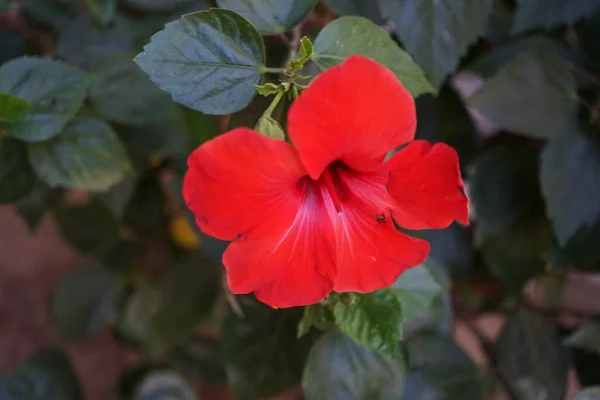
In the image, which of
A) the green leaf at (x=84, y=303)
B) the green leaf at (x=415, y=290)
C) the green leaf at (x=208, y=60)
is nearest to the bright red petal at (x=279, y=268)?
the green leaf at (x=208, y=60)

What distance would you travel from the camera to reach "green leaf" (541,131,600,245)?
700 mm

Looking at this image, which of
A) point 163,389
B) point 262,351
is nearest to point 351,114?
point 262,351

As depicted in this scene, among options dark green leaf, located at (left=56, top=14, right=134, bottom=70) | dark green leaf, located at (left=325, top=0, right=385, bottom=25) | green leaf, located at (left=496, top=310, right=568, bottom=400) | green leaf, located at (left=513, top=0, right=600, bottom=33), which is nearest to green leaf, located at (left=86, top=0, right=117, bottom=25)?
dark green leaf, located at (left=56, top=14, right=134, bottom=70)

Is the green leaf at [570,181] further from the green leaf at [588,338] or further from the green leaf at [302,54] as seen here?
the green leaf at [302,54]

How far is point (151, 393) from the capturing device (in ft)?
3.29

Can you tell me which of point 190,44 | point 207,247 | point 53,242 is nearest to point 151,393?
point 207,247

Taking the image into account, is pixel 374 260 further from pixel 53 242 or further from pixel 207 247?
pixel 53 242

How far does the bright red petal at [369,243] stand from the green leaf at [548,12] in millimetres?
395

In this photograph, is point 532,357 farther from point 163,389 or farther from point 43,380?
point 43,380

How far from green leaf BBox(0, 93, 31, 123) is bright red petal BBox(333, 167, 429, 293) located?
338mm

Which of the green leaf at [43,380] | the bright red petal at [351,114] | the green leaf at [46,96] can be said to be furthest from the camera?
the green leaf at [43,380]

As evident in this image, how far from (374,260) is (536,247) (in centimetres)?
50

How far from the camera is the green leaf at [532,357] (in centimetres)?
84

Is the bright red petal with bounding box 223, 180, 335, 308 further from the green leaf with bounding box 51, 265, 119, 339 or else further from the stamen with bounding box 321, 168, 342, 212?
the green leaf with bounding box 51, 265, 119, 339
